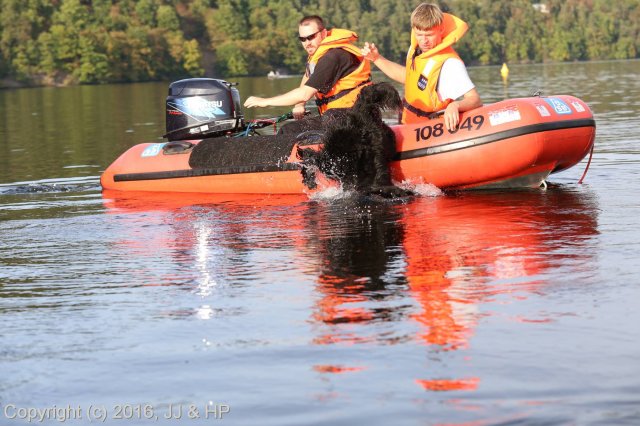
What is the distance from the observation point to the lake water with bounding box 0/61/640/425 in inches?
152

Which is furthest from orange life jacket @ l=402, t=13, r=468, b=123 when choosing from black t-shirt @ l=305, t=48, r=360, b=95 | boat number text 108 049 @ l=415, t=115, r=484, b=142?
black t-shirt @ l=305, t=48, r=360, b=95

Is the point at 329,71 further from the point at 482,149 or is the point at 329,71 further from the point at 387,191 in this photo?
the point at 482,149

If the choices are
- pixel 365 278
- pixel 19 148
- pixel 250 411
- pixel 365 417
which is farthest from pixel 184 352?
pixel 19 148

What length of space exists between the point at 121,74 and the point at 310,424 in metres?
89.7

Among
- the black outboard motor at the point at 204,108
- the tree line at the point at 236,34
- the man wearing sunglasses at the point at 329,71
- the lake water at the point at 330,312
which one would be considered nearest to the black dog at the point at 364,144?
the lake water at the point at 330,312

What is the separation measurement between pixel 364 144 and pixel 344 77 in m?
0.77

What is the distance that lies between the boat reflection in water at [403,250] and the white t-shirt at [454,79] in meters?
0.86

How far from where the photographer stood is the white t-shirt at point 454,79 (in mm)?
8688

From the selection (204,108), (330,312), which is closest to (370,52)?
(204,108)

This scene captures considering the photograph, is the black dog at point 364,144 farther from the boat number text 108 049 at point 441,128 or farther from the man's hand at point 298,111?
the man's hand at point 298,111

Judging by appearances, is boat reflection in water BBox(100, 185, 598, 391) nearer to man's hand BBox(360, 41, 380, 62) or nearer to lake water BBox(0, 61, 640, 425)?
lake water BBox(0, 61, 640, 425)

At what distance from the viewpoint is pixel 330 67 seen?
8883mm

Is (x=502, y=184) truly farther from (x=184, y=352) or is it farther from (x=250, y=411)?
(x=250, y=411)

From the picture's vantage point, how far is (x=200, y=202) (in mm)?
9398
